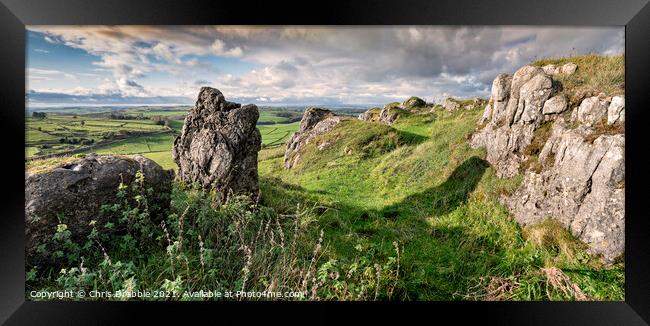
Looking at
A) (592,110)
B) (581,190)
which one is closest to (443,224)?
(581,190)

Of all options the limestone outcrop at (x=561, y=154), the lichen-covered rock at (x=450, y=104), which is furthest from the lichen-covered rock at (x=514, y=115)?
the lichen-covered rock at (x=450, y=104)

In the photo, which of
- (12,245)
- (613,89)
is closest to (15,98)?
(12,245)

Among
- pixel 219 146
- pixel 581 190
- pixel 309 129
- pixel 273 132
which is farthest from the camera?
pixel 309 129

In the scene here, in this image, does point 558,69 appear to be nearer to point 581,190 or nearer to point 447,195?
point 581,190

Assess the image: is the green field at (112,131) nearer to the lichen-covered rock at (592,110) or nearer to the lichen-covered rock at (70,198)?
the lichen-covered rock at (70,198)

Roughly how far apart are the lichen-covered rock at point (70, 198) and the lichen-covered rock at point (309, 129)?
6.14m

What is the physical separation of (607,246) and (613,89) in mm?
2626

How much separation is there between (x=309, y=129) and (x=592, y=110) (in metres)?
9.76

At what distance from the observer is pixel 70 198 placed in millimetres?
3998

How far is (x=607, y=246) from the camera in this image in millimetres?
4176

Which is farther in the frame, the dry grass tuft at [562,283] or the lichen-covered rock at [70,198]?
the dry grass tuft at [562,283]

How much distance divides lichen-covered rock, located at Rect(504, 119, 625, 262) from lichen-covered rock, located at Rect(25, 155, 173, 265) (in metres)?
6.98

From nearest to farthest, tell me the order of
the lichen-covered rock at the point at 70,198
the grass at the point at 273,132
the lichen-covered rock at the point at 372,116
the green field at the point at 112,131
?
the lichen-covered rock at the point at 70,198
the green field at the point at 112,131
the grass at the point at 273,132
the lichen-covered rock at the point at 372,116

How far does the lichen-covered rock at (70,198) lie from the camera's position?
13.0ft
